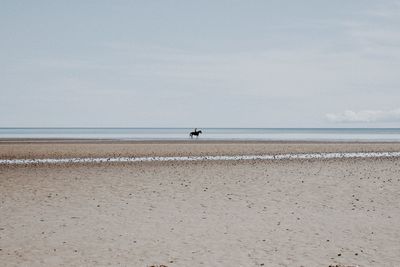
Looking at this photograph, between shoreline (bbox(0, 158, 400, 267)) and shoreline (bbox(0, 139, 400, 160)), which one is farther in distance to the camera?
shoreline (bbox(0, 139, 400, 160))

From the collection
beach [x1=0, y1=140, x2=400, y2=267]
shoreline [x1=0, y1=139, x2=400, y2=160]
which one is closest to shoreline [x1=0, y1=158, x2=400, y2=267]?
beach [x1=0, y1=140, x2=400, y2=267]

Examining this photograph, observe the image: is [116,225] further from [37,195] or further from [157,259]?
[37,195]

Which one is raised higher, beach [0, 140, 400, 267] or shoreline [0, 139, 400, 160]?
shoreline [0, 139, 400, 160]

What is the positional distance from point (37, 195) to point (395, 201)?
544 inches

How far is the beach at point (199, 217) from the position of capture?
10.7 meters

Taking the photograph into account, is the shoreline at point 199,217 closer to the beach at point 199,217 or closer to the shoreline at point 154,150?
the beach at point 199,217

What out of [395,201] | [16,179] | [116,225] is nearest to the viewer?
[116,225]

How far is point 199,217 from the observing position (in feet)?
48.5

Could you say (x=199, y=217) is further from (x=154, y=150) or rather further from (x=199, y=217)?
(x=154, y=150)

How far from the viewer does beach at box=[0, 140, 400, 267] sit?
10.7 meters

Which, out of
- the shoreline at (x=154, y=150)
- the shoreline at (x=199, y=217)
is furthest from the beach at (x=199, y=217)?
the shoreline at (x=154, y=150)

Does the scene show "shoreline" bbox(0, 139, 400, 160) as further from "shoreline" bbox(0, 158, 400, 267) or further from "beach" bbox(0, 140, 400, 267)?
"shoreline" bbox(0, 158, 400, 267)

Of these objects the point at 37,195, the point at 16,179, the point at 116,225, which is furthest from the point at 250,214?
the point at 16,179

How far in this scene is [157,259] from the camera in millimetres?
10328
